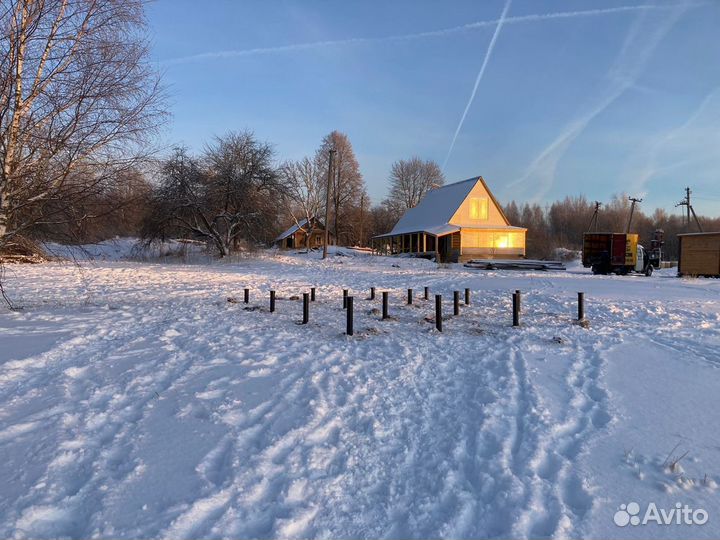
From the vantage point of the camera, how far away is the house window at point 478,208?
39.9m

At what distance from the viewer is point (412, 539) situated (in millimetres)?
2764

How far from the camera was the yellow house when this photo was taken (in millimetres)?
37656

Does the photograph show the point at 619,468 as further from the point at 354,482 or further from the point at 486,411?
the point at 354,482

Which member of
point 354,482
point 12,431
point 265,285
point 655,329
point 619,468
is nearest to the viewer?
point 354,482

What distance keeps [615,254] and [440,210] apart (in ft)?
55.3

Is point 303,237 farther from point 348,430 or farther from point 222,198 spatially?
point 348,430

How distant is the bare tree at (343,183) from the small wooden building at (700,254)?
39.4 meters

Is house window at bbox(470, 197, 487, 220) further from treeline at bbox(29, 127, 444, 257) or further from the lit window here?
treeline at bbox(29, 127, 444, 257)

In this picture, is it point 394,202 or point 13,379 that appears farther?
point 394,202

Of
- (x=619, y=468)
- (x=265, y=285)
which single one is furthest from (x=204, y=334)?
(x=265, y=285)

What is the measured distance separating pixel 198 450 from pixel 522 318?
26.6 ft

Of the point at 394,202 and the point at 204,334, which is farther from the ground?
the point at 394,202

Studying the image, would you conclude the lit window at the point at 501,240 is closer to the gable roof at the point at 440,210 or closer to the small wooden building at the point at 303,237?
the gable roof at the point at 440,210

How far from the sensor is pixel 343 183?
195 feet
